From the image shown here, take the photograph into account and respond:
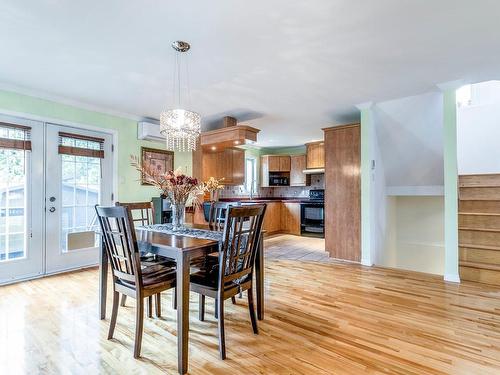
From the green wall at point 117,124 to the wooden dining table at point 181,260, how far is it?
2308 millimetres

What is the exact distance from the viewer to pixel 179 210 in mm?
2617

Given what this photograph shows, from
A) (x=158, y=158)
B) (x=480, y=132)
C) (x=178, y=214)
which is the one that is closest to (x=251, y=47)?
(x=178, y=214)

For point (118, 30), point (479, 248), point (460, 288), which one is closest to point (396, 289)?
point (460, 288)

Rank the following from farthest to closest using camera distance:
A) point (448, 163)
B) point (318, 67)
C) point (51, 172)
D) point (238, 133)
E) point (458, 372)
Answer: point (238, 133), point (51, 172), point (448, 163), point (318, 67), point (458, 372)

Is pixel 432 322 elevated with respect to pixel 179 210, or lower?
lower

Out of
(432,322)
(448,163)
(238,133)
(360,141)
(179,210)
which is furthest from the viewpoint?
(238,133)

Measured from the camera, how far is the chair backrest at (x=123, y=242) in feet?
5.99

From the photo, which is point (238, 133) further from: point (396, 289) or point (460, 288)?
point (460, 288)

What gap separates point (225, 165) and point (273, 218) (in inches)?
72.7

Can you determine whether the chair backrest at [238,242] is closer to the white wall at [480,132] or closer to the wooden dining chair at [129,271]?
the wooden dining chair at [129,271]

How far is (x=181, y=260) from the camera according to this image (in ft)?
5.85

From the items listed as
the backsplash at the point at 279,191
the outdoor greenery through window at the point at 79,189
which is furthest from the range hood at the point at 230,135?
the backsplash at the point at 279,191

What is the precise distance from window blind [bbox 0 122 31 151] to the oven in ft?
17.4

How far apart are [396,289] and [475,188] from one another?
200 cm
